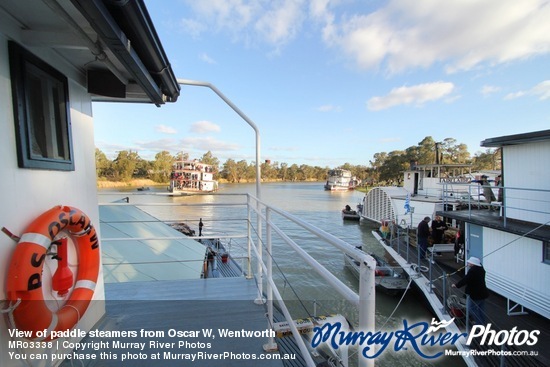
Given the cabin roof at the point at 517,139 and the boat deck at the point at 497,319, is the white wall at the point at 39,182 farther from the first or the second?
the cabin roof at the point at 517,139

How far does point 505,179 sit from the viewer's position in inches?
251

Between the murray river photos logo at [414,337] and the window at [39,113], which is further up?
the window at [39,113]

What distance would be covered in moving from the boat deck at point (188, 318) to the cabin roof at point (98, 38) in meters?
1.64

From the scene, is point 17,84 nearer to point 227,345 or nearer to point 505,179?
point 227,345

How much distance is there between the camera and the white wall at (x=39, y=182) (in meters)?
1.27

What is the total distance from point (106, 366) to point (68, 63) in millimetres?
1877

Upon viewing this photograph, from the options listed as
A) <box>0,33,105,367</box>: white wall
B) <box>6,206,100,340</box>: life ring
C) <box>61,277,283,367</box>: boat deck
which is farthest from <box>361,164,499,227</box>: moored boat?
<box>6,206,100,340</box>: life ring

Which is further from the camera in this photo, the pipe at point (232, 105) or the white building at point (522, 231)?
the white building at point (522, 231)

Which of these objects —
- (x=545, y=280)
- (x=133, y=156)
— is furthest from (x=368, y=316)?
(x=133, y=156)

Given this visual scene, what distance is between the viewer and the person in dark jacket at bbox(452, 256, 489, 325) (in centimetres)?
433

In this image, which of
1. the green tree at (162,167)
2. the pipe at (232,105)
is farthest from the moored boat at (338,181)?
the pipe at (232,105)

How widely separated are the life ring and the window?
0.31 metres

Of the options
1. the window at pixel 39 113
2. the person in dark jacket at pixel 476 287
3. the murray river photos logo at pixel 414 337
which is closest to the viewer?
the murray river photos logo at pixel 414 337

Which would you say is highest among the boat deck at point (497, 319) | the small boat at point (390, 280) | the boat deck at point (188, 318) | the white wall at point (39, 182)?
the white wall at point (39, 182)
